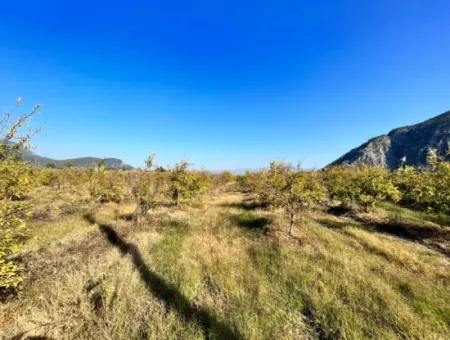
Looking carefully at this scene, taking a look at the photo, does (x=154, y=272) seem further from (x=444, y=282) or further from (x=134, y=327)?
(x=444, y=282)

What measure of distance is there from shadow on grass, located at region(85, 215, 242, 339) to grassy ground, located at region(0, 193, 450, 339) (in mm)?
25

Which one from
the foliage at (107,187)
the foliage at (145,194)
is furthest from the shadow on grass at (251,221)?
the foliage at (107,187)

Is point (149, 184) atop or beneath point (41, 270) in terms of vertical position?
atop

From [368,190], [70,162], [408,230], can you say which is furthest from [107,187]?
[70,162]

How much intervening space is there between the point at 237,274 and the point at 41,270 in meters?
5.69

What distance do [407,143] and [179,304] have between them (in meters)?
194

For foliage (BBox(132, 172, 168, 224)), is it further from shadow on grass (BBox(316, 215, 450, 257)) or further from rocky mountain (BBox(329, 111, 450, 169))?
rocky mountain (BBox(329, 111, 450, 169))

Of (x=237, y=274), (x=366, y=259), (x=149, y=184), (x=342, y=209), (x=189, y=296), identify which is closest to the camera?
(x=189, y=296)

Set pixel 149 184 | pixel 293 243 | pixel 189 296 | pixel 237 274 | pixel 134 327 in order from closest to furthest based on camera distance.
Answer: pixel 134 327 < pixel 189 296 < pixel 237 274 < pixel 293 243 < pixel 149 184

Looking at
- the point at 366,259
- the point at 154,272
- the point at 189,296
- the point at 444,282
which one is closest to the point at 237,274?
the point at 189,296

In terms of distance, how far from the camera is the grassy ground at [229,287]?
427 centimetres

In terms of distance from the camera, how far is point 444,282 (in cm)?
616

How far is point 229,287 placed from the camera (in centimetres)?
573

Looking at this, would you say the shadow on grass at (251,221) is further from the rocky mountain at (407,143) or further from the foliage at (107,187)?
the rocky mountain at (407,143)
